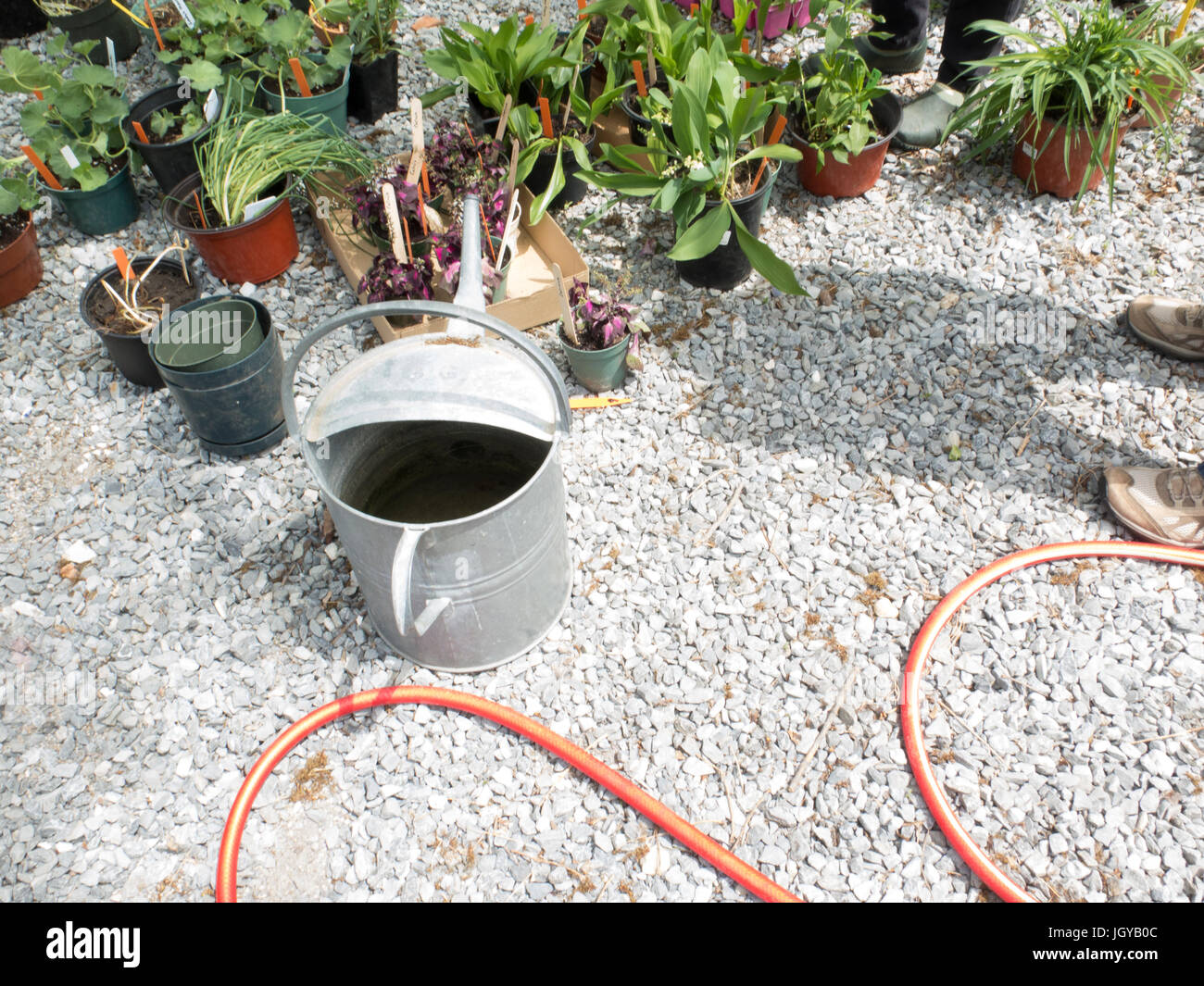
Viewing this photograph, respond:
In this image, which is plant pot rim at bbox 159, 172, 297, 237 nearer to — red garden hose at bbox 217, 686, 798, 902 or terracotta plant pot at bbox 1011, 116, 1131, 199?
red garden hose at bbox 217, 686, 798, 902

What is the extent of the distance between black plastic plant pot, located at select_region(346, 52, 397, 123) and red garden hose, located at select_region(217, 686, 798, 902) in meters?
2.46

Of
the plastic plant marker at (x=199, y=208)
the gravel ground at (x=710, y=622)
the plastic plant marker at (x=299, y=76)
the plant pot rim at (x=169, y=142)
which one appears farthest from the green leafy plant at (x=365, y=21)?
the gravel ground at (x=710, y=622)

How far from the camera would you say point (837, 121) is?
8.98 feet

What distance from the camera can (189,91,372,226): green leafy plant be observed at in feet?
8.38

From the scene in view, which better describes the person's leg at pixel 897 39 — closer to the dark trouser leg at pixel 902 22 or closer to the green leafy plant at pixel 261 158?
the dark trouser leg at pixel 902 22

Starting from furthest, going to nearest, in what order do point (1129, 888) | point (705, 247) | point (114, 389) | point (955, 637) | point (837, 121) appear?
point (837, 121)
point (114, 389)
point (705, 247)
point (955, 637)
point (1129, 888)

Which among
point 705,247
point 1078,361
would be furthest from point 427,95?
point 1078,361

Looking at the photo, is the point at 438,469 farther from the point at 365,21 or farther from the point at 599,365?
the point at 365,21

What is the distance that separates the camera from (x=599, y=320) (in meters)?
2.29

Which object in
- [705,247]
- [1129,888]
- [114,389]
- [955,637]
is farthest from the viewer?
[114,389]
